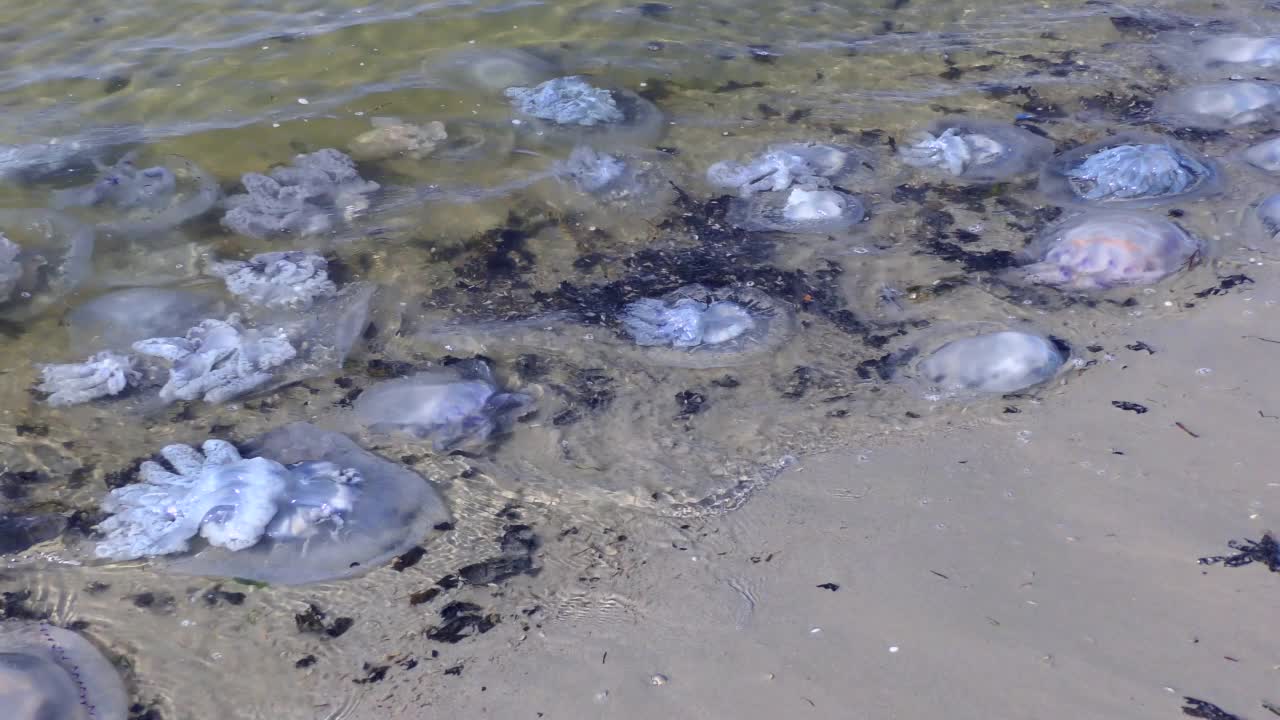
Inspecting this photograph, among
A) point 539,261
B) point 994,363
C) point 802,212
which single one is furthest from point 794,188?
point 994,363

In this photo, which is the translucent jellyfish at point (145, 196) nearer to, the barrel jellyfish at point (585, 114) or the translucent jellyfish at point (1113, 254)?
the barrel jellyfish at point (585, 114)

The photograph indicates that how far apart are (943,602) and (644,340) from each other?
180 centimetres

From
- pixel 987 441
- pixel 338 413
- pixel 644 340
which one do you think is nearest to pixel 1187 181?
pixel 987 441

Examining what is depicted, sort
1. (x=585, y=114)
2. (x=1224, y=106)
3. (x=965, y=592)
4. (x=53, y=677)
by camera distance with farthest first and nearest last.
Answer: (x=585, y=114)
(x=1224, y=106)
(x=965, y=592)
(x=53, y=677)

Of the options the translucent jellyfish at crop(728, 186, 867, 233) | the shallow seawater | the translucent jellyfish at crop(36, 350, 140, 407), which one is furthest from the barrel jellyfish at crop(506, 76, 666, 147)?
the translucent jellyfish at crop(36, 350, 140, 407)

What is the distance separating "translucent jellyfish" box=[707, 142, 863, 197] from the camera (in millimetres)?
5336

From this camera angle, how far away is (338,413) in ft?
12.9

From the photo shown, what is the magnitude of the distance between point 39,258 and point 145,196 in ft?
2.11

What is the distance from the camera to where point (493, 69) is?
6.48 m

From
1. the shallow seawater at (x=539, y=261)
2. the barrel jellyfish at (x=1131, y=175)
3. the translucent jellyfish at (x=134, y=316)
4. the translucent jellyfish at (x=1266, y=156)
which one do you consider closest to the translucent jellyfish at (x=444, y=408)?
the shallow seawater at (x=539, y=261)

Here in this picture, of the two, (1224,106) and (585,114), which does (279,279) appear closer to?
(585,114)

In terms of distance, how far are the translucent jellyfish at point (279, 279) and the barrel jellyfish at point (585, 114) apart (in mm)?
1781

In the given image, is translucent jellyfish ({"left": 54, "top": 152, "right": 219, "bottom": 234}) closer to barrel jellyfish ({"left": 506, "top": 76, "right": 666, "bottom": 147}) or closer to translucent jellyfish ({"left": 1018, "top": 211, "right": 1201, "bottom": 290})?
barrel jellyfish ({"left": 506, "top": 76, "right": 666, "bottom": 147})

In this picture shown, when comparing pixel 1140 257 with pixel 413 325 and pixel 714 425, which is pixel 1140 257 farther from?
pixel 413 325
